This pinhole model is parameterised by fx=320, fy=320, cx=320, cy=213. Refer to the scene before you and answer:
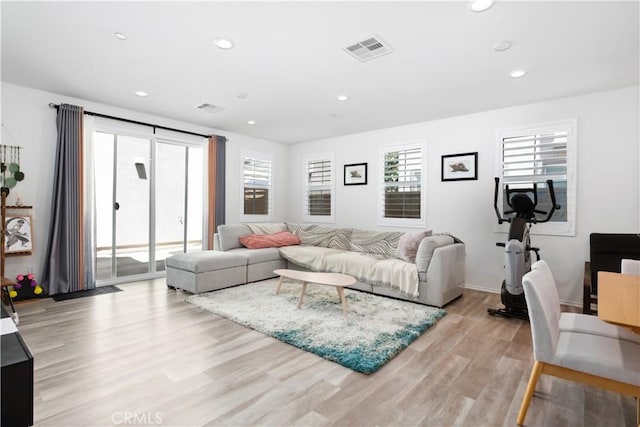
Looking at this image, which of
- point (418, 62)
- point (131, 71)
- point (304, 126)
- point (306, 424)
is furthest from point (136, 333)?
point (304, 126)

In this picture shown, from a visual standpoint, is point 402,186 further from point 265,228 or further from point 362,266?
point 265,228

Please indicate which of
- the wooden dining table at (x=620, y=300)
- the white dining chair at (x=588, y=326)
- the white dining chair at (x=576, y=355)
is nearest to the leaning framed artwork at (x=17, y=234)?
the white dining chair at (x=576, y=355)

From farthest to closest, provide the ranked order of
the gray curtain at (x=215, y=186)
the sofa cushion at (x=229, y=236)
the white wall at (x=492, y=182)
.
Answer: the gray curtain at (x=215, y=186) < the sofa cushion at (x=229, y=236) < the white wall at (x=492, y=182)

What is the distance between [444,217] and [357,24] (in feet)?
10.8

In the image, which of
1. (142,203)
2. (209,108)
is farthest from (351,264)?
(142,203)

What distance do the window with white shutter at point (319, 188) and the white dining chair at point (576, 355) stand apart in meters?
4.74

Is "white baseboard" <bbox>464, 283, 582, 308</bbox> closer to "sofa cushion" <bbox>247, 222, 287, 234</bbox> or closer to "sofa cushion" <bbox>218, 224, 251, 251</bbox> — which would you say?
"sofa cushion" <bbox>247, 222, 287, 234</bbox>

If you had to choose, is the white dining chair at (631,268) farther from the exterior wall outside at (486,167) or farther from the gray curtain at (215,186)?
the gray curtain at (215,186)

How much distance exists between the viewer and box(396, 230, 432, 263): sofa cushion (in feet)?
13.7

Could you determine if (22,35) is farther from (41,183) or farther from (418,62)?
(418,62)

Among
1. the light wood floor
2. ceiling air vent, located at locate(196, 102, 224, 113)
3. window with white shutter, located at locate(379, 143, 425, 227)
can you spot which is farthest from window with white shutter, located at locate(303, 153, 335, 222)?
the light wood floor

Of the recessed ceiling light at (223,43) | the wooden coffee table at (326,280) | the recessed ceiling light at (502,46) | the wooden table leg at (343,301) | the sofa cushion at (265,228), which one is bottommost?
the wooden table leg at (343,301)

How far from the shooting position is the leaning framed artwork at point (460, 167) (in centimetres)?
459

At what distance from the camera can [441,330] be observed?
3.03 m
